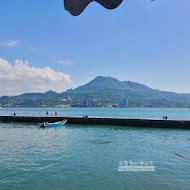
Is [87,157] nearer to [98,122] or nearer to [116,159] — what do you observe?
[116,159]

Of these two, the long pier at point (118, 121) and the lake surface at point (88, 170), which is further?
the long pier at point (118, 121)

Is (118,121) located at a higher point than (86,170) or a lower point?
higher

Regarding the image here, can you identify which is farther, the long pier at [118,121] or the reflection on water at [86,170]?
the long pier at [118,121]

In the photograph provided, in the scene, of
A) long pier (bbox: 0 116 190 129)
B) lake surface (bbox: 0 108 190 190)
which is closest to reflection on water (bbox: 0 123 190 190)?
lake surface (bbox: 0 108 190 190)

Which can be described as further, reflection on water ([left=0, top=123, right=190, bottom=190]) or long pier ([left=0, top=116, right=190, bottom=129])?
long pier ([left=0, top=116, right=190, bottom=129])

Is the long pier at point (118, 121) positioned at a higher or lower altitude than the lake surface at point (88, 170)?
higher

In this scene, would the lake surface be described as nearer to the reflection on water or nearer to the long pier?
the reflection on water

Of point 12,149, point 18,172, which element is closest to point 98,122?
point 12,149

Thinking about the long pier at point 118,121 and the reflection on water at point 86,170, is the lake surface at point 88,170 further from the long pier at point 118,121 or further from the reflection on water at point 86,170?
the long pier at point 118,121

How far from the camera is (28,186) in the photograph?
1180 cm

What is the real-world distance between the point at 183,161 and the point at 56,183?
9947 millimetres

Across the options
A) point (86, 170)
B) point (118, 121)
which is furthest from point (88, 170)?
point (118, 121)

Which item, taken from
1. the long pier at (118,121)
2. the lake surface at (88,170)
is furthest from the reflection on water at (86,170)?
the long pier at (118,121)

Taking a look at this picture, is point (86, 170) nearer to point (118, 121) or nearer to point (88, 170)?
point (88, 170)
